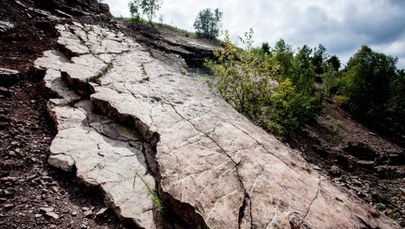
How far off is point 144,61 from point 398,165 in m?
12.3

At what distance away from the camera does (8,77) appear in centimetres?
584

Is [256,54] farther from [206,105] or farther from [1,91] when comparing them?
[1,91]

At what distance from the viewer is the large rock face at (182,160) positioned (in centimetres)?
323

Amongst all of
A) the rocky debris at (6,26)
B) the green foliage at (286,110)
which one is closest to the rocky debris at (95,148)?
the rocky debris at (6,26)

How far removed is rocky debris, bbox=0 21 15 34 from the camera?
25.6ft

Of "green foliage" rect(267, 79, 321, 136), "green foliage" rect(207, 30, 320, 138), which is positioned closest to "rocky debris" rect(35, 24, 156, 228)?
"green foliage" rect(207, 30, 320, 138)

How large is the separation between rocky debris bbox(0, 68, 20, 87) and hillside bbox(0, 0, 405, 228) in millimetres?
23

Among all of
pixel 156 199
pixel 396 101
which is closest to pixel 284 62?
pixel 396 101

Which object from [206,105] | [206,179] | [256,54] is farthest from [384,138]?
[206,179]

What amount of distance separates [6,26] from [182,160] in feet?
26.1

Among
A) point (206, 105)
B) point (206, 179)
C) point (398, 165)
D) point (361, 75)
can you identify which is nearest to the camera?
point (206, 179)

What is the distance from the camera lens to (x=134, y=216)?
3.29 metres

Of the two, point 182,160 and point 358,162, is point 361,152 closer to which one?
point 358,162

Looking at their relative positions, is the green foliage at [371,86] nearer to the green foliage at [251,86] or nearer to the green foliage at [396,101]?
the green foliage at [396,101]
